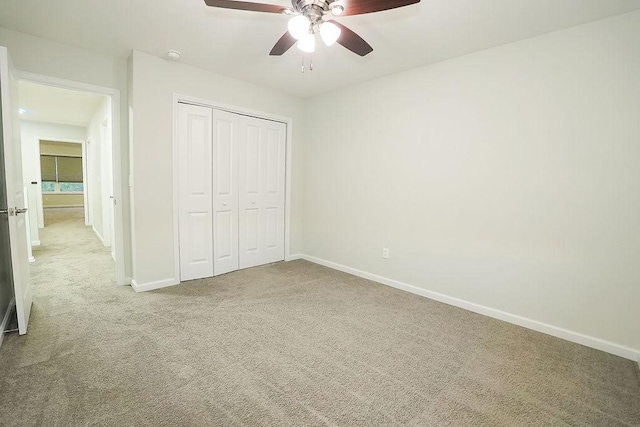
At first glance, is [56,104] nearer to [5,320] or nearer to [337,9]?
[5,320]

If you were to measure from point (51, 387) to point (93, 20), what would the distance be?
2629 mm

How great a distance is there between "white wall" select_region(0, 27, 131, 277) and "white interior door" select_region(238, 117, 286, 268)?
4.12 ft

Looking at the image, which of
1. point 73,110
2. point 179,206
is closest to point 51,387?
point 179,206

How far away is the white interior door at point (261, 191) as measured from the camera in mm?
3854

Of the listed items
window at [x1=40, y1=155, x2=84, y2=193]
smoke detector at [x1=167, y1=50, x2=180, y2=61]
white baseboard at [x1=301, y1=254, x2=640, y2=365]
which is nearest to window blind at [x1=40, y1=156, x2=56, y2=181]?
window at [x1=40, y1=155, x2=84, y2=193]

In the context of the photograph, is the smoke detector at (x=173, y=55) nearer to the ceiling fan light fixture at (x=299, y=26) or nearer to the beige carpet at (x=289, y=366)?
the ceiling fan light fixture at (x=299, y=26)

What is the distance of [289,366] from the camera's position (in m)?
1.92

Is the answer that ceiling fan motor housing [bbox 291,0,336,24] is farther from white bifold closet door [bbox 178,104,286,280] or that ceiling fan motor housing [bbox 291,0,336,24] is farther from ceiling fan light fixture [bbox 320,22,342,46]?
white bifold closet door [bbox 178,104,286,280]

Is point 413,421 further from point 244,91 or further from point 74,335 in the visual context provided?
point 244,91

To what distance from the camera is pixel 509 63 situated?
2516mm

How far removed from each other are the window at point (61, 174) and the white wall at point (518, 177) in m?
12.2

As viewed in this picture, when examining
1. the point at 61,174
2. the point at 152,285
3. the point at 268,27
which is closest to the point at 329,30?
the point at 268,27

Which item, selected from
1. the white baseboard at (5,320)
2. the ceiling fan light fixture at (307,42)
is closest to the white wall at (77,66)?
the white baseboard at (5,320)

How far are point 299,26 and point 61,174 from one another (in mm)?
13183
